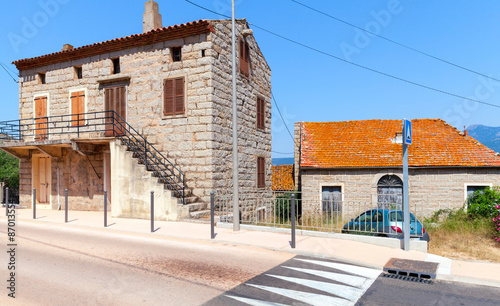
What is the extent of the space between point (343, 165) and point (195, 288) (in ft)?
49.3

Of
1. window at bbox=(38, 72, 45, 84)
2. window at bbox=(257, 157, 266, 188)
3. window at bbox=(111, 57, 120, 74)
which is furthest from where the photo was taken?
window at bbox=(38, 72, 45, 84)

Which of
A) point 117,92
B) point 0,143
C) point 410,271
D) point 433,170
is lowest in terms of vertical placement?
point 410,271

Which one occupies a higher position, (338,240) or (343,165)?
(343,165)

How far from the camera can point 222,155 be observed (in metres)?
15.2

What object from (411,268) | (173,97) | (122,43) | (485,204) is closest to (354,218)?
(411,268)

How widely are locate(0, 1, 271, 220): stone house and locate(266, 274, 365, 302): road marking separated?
760 centimetres

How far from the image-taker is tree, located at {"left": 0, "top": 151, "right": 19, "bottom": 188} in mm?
29016

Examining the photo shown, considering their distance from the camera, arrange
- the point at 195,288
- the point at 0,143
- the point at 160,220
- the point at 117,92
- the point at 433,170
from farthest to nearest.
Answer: the point at 433,170, the point at 0,143, the point at 117,92, the point at 160,220, the point at 195,288

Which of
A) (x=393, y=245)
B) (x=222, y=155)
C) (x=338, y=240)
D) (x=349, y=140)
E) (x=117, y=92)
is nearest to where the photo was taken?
(x=393, y=245)

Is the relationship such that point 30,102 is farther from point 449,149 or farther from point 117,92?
point 449,149

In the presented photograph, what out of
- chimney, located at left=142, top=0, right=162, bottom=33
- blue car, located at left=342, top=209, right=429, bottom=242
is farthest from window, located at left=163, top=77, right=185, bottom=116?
blue car, located at left=342, top=209, right=429, bottom=242

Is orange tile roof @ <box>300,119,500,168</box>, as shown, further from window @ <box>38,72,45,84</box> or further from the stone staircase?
window @ <box>38,72,45,84</box>

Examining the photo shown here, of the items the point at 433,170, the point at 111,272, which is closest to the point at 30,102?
the point at 111,272

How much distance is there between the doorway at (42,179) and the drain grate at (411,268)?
1615cm
